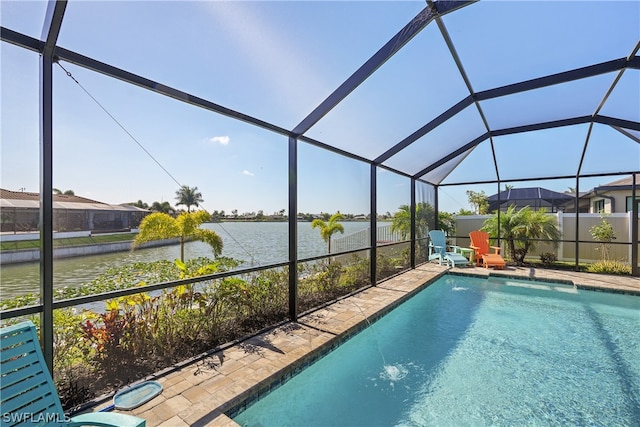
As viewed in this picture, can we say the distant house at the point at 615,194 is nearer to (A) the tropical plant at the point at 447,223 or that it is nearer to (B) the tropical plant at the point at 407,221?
(A) the tropical plant at the point at 447,223

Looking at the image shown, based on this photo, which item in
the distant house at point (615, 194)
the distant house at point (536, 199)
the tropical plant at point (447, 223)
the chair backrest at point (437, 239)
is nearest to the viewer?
the chair backrest at point (437, 239)

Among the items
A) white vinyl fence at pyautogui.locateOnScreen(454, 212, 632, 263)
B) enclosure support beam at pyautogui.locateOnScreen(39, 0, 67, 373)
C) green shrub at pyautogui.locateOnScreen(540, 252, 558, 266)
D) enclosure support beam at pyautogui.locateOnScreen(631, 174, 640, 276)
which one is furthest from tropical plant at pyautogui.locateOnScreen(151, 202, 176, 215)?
green shrub at pyautogui.locateOnScreen(540, 252, 558, 266)

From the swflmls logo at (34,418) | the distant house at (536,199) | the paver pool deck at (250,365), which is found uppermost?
the distant house at (536,199)

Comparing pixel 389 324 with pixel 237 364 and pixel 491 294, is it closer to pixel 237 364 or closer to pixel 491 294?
pixel 237 364

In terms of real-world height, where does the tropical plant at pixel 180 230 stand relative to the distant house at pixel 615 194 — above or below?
below

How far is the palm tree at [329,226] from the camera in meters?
6.76

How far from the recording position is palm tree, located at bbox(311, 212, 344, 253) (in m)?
6.76

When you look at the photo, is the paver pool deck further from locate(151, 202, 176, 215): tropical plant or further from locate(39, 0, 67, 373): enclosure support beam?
locate(151, 202, 176, 215): tropical plant

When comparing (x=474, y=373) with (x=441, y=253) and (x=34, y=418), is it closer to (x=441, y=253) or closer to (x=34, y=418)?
(x=34, y=418)

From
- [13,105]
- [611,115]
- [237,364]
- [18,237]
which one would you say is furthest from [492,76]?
[18,237]

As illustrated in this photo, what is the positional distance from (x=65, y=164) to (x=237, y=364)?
255 cm

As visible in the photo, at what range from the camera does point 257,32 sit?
9.08 ft

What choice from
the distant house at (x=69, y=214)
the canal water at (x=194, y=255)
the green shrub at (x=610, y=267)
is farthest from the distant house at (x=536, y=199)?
the distant house at (x=69, y=214)

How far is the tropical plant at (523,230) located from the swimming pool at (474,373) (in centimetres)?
365
